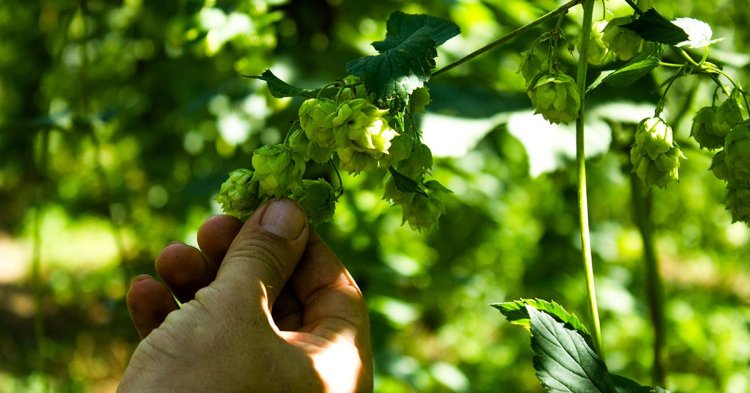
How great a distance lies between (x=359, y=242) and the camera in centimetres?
271

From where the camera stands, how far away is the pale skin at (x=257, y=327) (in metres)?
1.17

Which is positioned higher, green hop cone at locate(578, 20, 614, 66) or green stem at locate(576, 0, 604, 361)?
→ green hop cone at locate(578, 20, 614, 66)

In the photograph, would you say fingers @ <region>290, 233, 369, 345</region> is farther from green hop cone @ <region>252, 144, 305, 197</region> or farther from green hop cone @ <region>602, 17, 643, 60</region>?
green hop cone @ <region>602, 17, 643, 60</region>

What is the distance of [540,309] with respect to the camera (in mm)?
1074

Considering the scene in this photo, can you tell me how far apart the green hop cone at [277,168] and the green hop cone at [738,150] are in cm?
51

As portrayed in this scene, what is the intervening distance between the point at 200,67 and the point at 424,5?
92 centimetres

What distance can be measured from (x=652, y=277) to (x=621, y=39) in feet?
3.97

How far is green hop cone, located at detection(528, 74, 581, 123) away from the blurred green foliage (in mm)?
846

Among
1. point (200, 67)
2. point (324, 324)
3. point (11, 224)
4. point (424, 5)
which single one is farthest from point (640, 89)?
point (11, 224)

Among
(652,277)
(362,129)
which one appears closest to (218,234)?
(362,129)

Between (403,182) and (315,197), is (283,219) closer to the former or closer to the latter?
(315,197)

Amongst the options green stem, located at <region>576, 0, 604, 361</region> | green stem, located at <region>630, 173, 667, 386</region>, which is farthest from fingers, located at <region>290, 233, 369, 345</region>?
green stem, located at <region>630, 173, 667, 386</region>

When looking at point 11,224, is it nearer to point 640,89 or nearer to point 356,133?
point 640,89

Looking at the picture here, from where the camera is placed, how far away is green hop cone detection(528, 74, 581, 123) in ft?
3.23
